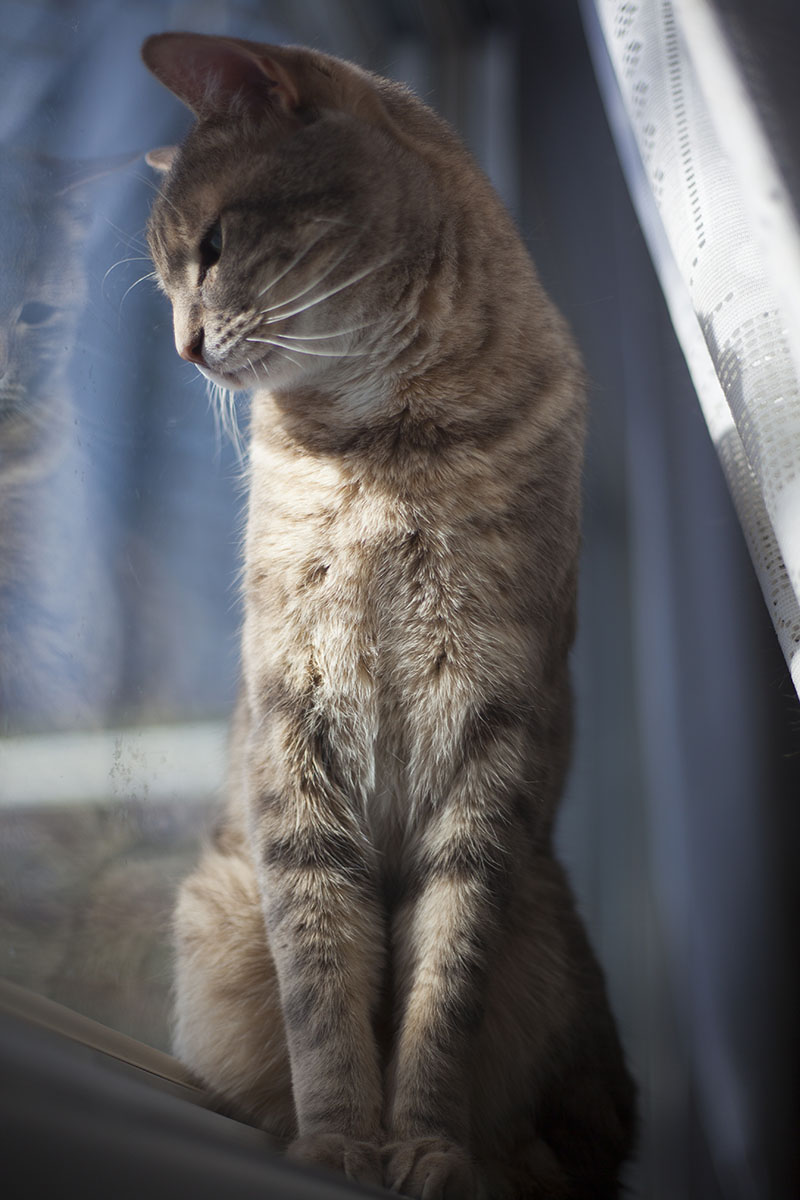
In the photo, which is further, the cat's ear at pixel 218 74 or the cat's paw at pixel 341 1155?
the cat's ear at pixel 218 74

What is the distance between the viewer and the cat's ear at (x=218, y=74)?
86 cm

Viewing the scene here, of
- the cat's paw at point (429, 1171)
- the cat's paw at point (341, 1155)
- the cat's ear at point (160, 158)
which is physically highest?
the cat's ear at point (160, 158)

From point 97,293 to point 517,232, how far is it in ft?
1.65

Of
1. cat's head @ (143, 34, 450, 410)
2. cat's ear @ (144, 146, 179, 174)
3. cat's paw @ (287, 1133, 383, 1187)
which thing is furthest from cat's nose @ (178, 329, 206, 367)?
cat's paw @ (287, 1133, 383, 1187)

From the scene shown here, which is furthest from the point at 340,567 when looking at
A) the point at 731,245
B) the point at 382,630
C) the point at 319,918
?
the point at 731,245

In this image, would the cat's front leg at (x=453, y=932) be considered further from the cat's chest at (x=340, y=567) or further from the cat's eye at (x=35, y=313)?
the cat's eye at (x=35, y=313)

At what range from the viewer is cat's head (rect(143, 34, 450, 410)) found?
0.88 meters

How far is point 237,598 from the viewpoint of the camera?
1.11 metres

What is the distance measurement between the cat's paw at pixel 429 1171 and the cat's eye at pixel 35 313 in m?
0.84

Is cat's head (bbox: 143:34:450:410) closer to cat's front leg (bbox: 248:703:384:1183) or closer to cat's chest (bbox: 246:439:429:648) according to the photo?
cat's chest (bbox: 246:439:429:648)

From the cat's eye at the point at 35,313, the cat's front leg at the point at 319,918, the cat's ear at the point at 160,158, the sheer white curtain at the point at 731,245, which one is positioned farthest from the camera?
the cat's ear at the point at 160,158

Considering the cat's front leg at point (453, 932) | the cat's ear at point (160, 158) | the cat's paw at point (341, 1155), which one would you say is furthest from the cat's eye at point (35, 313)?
the cat's paw at point (341, 1155)

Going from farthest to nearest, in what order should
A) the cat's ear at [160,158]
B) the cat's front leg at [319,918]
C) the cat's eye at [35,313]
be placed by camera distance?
the cat's ear at [160,158]
the cat's eye at [35,313]
the cat's front leg at [319,918]

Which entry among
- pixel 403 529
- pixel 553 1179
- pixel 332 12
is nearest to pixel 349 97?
pixel 403 529
